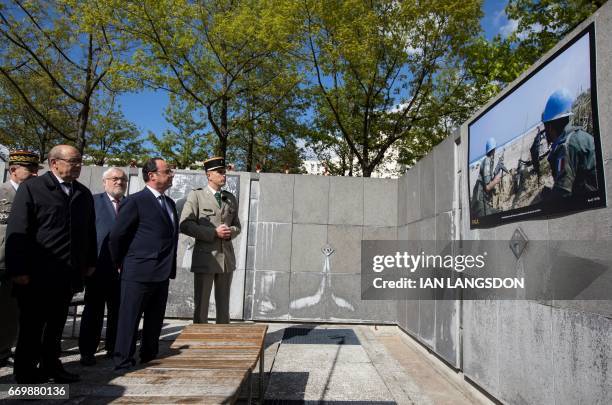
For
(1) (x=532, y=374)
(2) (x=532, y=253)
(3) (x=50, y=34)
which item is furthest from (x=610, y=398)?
(3) (x=50, y=34)

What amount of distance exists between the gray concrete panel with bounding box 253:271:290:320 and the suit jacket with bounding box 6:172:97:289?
11.8 ft

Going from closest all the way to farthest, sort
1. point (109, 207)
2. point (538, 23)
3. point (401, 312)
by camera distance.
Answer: point (109, 207), point (401, 312), point (538, 23)

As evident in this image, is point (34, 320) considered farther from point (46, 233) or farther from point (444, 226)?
point (444, 226)

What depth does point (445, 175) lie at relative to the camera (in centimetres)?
445

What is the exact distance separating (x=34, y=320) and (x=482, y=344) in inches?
136

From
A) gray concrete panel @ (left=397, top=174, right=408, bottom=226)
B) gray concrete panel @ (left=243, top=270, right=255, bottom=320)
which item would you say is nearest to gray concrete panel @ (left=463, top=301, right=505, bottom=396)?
gray concrete panel @ (left=397, top=174, right=408, bottom=226)

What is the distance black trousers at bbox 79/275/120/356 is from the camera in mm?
3832

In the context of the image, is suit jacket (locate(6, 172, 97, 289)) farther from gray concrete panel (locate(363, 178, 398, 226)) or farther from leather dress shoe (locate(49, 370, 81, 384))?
gray concrete panel (locate(363, 178, 398, 226))

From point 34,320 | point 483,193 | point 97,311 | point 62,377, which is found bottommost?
point 62,377

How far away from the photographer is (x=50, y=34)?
14438mm

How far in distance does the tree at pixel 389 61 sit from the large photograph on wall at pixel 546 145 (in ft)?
33.5

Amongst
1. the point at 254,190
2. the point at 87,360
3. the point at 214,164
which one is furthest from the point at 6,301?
the point at 254,190

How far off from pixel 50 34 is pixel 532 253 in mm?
17070

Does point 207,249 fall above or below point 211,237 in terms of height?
below
